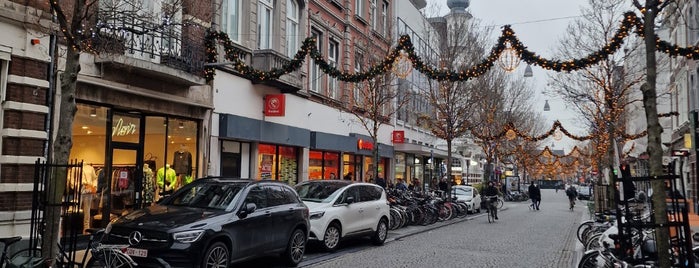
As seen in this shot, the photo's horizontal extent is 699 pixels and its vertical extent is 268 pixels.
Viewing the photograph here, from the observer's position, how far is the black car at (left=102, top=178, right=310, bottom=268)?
320 inches

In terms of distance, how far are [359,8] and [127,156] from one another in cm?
1704

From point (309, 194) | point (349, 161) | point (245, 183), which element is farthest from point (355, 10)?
point (245, 183)

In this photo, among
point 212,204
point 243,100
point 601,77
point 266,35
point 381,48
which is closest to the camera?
point 212,204

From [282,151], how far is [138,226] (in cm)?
1272

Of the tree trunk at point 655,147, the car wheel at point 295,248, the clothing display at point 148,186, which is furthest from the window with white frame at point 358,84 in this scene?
the tree trunk at point 655,147

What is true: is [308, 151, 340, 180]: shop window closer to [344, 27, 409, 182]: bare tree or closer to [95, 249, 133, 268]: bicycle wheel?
[344, 27, 409, 182]: bare tree

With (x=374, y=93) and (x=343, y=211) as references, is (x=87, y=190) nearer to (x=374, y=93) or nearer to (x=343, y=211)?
(x=343, y=211)

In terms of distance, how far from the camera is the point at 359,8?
28.2 metres

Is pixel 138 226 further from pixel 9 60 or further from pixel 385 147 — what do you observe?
pixel 385 147

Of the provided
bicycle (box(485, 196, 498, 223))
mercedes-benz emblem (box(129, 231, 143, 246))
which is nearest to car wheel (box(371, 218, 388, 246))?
mercedes-benz emblem (box(129, 231, 143, 246))

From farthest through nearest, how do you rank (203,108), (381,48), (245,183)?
1. (381,48)
2. (203,108)
3. (245,183)

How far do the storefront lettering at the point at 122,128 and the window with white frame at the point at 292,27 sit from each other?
845 cm

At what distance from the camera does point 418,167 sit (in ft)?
121

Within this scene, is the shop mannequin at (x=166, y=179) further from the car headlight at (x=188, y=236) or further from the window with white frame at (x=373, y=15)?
the window with white frame at (x=373, y=15)
